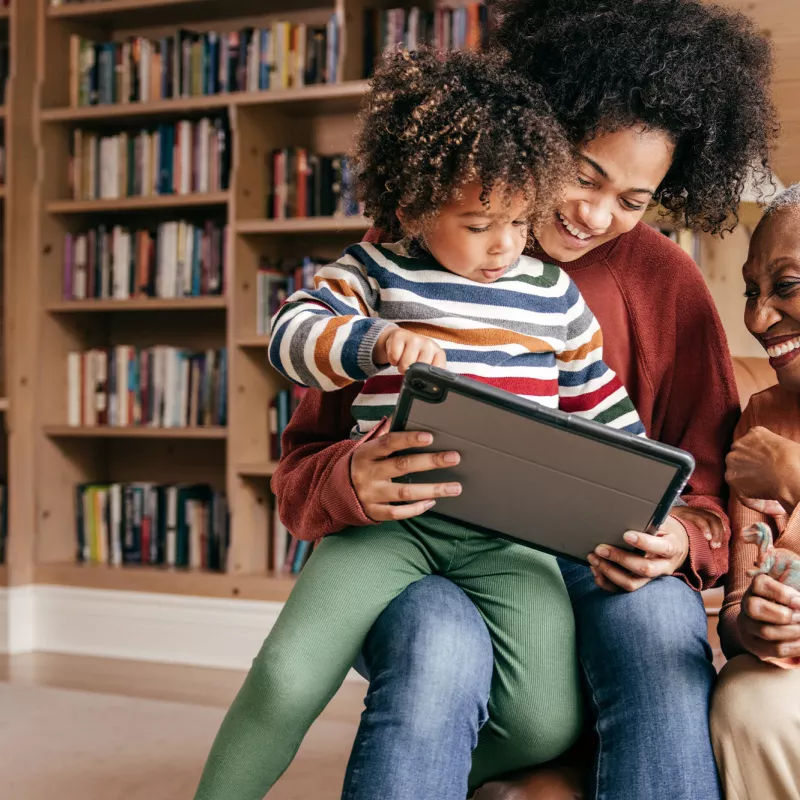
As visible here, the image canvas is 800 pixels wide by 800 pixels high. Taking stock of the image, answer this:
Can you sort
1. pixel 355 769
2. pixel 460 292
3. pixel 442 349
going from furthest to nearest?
1. pixel 460 292
2. pixel 442 349
3. pixel 355 769

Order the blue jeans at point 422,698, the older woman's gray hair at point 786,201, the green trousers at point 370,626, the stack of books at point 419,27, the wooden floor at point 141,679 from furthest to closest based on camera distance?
the stack of books at point 419,27, the wooden floor at point 141,679, the older woman's gray hair at point 786,201, the green trousers at point 370,626, the blue jeans at point 422,698

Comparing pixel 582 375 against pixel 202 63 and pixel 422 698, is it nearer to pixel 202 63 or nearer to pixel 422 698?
pixel 422 698

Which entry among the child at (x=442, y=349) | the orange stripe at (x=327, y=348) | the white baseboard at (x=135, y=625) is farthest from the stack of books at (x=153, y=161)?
the orange stripe at (x=327, y=348)

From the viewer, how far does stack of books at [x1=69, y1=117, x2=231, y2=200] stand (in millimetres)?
2959

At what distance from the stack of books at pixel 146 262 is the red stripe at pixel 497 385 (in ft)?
6.43

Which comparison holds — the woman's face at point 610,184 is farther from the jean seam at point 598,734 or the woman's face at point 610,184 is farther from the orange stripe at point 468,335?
the jean seam at point 598,734

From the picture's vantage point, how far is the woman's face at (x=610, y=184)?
1.21 metres

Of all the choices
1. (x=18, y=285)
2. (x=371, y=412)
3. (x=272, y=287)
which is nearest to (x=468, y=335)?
(x=371, y=412)

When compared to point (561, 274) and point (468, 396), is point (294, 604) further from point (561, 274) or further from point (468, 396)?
point (561, 274)

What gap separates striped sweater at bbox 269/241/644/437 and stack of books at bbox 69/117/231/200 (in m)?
1.94

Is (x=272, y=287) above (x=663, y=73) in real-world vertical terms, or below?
below

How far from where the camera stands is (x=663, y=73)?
1193mm

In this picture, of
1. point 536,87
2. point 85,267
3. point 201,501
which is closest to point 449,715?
point 536,87

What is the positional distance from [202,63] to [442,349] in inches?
89.3
